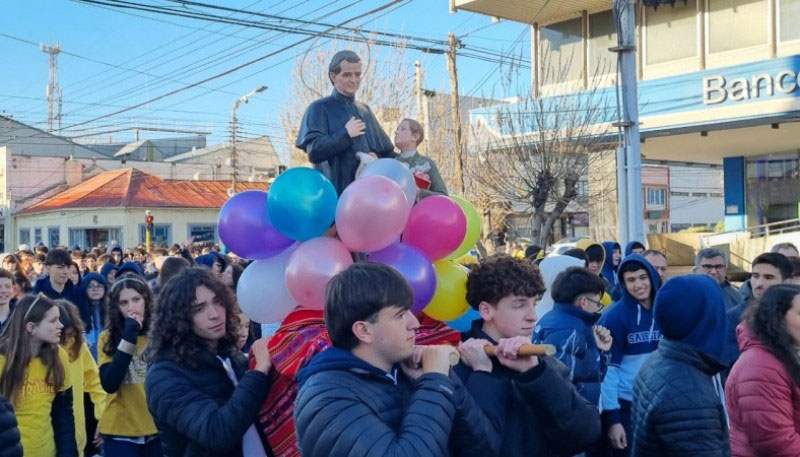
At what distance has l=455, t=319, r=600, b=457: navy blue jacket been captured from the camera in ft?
8.22

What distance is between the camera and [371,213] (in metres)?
3.25

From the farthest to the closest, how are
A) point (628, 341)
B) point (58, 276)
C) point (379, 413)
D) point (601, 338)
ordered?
point (58, 276) < point (628, 341) < point (601, 338) < point (379, 413)

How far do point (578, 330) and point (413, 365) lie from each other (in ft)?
7.50

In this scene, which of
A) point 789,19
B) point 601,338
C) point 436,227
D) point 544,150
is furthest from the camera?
point 789,19

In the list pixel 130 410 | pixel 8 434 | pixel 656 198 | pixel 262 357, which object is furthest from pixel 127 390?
pixel 656 198

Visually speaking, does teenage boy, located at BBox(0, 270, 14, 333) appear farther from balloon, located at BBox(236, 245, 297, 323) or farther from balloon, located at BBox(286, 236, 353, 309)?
balloon, located at BBox(286, 236, 353, 309)

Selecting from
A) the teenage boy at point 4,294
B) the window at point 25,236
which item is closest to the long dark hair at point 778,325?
the teenage boy at point 4,294

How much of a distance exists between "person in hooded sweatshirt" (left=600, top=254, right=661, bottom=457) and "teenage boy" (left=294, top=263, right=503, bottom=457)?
2.80m

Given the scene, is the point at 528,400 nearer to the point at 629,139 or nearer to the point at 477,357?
the point at 477,357

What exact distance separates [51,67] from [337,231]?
232ft

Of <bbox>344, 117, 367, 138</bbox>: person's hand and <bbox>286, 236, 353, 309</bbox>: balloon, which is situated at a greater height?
<bbox>344, 117, 367, 138</bbox>: person's hand

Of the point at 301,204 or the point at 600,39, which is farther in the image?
the point at 600,39

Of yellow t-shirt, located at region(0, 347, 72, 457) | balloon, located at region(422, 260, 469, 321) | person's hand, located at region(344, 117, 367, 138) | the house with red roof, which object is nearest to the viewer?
balloon, located at region(422, 260, 469, 321)

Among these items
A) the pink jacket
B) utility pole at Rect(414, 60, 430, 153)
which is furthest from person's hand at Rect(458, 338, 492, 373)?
utility pole at Rect(414, 60, 430, 153)
